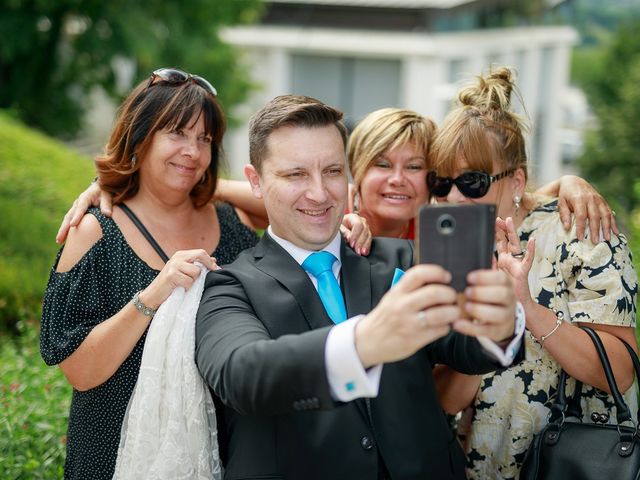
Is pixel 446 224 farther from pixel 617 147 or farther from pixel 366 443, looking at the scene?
pixel 617 147

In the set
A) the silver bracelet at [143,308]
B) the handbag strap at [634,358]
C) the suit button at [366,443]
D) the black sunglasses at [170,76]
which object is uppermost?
the black sunglasses at [170,76]

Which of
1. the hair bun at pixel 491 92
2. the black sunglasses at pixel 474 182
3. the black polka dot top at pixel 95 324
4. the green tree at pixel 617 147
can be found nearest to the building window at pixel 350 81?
the green tree at pixel 617 147

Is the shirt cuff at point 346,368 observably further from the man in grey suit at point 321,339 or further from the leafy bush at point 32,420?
the leafy bush at point 32,420

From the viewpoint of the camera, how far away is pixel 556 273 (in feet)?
9.91

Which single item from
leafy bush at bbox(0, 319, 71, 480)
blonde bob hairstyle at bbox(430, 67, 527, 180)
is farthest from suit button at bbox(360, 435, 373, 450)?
leafy bush at bbox(0, 319, 71, 480)

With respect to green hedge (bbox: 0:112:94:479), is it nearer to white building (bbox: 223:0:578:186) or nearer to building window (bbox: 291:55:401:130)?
white building (bbox: 223:0:578:186)

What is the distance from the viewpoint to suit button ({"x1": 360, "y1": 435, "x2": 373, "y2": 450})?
2.50 metres

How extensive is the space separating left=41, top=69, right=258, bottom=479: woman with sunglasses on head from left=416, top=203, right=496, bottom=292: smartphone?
1.16 m

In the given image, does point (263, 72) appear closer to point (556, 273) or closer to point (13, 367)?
point (13, 367)

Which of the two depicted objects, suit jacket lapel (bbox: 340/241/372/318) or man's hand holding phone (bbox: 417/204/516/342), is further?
suit jacket lapel (bbox: 340/241/372/318)

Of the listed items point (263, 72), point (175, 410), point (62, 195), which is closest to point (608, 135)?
point (263, 72)

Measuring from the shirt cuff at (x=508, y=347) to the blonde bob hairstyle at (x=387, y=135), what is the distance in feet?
4.76

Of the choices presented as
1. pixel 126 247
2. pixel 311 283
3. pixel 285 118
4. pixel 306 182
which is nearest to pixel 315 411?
pixel 311 283

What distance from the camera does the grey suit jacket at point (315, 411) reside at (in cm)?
247
